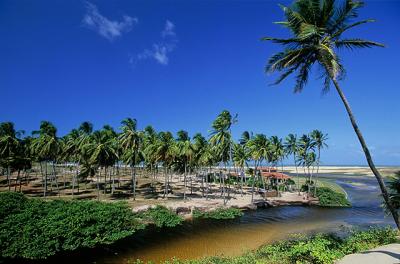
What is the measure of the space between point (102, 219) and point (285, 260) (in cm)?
1778

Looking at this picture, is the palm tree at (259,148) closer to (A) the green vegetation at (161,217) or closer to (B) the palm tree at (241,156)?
(B) the palm tree at (241,156)

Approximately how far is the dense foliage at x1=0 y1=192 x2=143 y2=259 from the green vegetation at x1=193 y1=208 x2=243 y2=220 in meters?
12.6

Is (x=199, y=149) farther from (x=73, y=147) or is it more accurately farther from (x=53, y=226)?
(x=53, y=226)

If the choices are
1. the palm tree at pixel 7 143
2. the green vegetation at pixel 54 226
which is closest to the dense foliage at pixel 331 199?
the green vegetation at pixel 54 226

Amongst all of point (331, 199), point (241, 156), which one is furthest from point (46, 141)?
point (331, 199)

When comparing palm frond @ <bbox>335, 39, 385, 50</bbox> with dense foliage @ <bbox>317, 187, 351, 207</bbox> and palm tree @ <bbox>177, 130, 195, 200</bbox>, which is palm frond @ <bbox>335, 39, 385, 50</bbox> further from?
dense foliage @ <bbox>317, 187, 351, 207</bbox>

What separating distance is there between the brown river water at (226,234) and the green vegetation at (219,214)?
4.89 feet

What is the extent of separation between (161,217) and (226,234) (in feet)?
27.7

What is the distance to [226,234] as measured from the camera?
29984 mm

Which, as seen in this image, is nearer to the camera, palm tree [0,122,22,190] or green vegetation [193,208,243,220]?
green vegetation [193,208,243,220]

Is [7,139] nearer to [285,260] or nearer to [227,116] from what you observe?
[227,116]

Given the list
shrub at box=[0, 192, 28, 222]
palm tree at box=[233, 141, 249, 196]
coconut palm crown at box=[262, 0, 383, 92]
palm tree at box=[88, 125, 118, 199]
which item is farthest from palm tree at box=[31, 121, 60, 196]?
coconut palm crown at box=[262, 0, 383, 92]

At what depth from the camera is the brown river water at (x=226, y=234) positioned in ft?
74.4

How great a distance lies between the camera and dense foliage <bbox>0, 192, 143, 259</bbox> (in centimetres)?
1986
